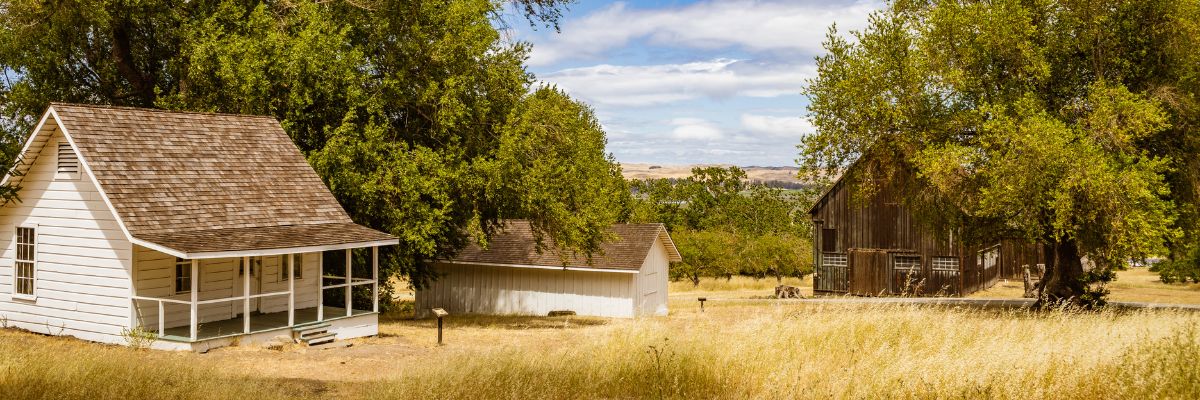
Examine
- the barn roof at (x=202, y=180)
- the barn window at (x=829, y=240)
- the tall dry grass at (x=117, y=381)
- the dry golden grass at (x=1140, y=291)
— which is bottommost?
the dry golden grass at (x=1140, y=291)

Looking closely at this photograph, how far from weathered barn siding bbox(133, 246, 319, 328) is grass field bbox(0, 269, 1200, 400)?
5013 mm

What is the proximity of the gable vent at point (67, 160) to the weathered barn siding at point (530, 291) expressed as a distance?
17527 mm

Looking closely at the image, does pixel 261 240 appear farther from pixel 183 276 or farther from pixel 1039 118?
pixel 1039 118

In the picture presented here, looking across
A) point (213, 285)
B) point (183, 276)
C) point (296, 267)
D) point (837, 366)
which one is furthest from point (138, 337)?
point (837, 366)

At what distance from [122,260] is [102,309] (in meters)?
1.22

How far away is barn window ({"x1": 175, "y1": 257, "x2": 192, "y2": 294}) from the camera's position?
2031cm

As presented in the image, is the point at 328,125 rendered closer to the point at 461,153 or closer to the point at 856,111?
the point at 461,153

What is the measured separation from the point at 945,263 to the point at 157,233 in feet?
120

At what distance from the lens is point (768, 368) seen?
11633 millimetres

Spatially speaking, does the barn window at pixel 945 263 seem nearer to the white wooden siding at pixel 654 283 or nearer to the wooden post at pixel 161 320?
the white wooden siding at pixel 654 283

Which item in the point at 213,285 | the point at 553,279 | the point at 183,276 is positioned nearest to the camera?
the point at 183,276

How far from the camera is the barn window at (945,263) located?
44.8 metres

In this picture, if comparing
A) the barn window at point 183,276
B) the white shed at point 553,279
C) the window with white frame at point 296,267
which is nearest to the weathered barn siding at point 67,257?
the barn window at point 183,276

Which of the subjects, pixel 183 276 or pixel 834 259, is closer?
pixel 183 276
